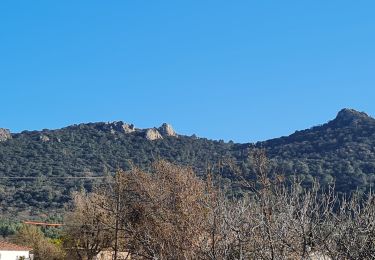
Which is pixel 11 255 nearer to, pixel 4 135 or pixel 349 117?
pixel 4 135

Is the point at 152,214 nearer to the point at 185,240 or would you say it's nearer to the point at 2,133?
the point at 185,240

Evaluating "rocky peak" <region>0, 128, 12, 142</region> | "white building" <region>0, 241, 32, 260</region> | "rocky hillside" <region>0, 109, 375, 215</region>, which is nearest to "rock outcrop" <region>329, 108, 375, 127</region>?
"rocky hillside" <region>0, 109, 375, 215</region>

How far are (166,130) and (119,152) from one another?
1161 cm

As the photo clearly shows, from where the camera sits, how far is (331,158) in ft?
180

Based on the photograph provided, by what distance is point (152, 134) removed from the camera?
80.8 meters

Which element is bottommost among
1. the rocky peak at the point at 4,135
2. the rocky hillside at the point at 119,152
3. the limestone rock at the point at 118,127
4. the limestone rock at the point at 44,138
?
the rocky hillside at the point at 119,152

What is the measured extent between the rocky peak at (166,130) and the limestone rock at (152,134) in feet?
2.27

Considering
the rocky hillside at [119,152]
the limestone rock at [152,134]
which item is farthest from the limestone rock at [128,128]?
the limestone rock at [152,134]

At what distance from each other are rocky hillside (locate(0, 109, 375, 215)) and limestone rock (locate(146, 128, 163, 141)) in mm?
133

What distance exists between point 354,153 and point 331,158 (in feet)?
6.30

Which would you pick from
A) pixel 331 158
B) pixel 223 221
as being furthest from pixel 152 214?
pixel 331 158

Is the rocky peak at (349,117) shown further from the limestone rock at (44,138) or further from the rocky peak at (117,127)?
the limestone rock at (44,138)

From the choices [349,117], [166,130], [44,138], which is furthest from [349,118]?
[44,138]

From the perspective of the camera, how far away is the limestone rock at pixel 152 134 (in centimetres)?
7935
